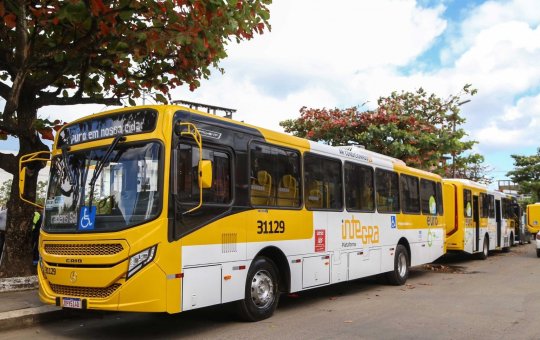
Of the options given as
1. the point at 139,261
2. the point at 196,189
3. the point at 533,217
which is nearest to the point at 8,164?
the point at 196,189

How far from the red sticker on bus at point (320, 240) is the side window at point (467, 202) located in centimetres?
959

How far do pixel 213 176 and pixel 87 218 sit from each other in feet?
5.58

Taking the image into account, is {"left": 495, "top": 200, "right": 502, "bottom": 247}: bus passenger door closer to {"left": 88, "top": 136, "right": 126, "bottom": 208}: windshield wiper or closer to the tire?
the tire

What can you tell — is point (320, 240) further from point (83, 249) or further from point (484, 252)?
point (484, 252)

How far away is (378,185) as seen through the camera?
11.4 m

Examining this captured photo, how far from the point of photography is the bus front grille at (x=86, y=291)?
20.0 feet

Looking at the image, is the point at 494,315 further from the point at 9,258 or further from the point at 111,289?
the point at 9,258

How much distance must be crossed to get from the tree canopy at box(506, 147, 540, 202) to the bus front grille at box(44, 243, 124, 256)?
152 ft

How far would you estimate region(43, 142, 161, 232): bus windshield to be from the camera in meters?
6.19

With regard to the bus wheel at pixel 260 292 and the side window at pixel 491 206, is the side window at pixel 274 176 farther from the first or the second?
the side window at pixel 491 206

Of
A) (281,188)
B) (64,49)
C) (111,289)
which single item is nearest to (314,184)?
(281,188)

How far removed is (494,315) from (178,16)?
22.4 feet

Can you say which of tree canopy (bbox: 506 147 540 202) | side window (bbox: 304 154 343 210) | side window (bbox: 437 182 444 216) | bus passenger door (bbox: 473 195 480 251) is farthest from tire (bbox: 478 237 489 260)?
tree canopy (bbox: 506 147 540 202)

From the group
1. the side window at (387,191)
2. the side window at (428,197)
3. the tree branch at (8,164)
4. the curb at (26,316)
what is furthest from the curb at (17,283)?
the side window at (428,197)
